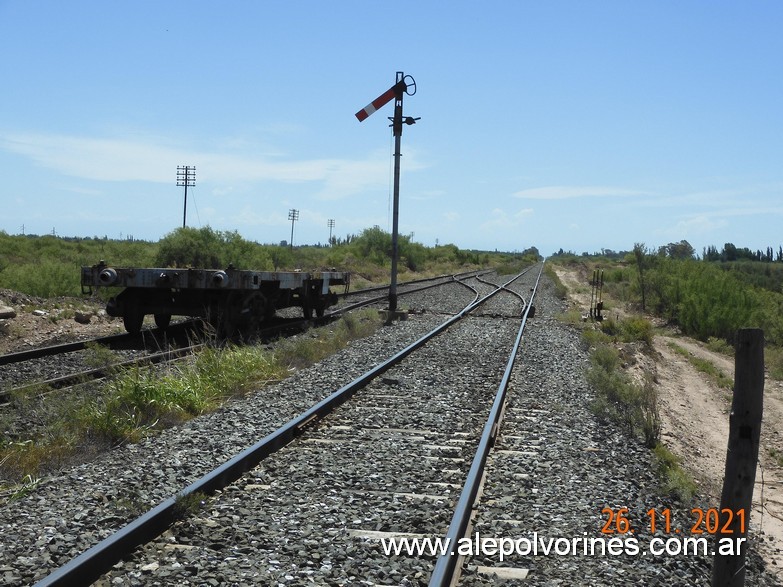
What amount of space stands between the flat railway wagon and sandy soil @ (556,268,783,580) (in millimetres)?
7323

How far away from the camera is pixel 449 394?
999 cm

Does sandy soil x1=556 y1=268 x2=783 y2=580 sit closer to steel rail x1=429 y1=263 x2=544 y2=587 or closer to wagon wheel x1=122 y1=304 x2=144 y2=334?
steel rail x1=429 y1=263 x2=544 y2=587

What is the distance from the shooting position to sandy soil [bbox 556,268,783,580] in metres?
7.46

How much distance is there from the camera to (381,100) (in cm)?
1994

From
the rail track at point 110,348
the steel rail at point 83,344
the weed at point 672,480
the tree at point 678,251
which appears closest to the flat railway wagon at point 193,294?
the steel rail at point 83,344

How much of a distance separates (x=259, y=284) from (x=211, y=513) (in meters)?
9.84

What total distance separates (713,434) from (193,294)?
8.92m

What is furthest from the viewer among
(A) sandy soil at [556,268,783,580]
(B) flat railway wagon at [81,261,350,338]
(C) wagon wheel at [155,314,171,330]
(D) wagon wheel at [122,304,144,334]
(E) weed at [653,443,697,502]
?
(C) wagon wheel at [155,314,171,330]

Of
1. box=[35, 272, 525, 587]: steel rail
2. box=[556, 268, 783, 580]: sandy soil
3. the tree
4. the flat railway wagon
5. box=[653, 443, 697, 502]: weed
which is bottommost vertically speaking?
box=[556, 268, 783, 580]: sandy soil

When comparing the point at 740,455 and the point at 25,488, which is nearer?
the point at 740,455

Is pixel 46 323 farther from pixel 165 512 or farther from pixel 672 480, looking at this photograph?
pixel 672 480

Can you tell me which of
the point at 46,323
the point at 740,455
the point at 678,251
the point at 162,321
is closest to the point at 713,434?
the point at 740,455

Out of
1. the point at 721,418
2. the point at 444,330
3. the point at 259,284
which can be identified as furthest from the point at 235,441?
the point at 444,330

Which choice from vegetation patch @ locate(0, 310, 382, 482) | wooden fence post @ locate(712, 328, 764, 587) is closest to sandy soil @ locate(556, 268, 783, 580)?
wooden fence post @ locate(712, 328, 764, 587)
